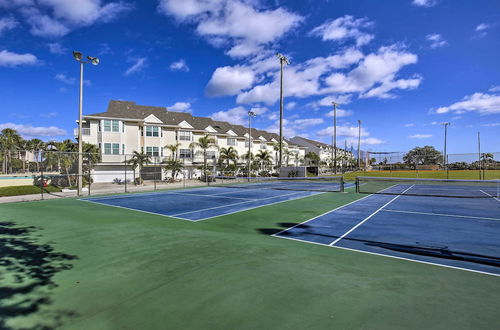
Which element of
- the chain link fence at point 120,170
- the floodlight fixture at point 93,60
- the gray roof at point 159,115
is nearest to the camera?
the floodlight fixture at point 93,60

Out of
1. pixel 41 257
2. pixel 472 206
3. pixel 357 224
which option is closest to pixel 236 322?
pixel 41 257

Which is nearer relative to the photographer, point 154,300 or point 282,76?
point 154,300

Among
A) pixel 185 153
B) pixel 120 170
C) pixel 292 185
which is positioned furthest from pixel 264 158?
pixel 120 170

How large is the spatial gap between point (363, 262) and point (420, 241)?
303 centimetres

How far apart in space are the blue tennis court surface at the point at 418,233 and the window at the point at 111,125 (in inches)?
1471

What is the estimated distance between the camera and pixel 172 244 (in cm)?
743

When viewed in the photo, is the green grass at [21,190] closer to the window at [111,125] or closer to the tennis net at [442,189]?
the window at [111,125]

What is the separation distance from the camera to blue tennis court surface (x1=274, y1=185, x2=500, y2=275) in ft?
21.3

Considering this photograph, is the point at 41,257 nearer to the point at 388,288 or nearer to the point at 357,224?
the point at 388,288

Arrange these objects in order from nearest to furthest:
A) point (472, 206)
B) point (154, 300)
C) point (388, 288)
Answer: point (154, 300), point (388, 288), point (472, 206)

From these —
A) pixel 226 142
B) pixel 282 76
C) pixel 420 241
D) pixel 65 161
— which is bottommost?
pixel 420 241

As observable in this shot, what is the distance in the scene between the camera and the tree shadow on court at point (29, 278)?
381cm

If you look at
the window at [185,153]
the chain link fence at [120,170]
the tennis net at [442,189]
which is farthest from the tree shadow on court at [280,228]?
the window at [185,153]

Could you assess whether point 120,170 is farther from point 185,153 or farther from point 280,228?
point 280,228
